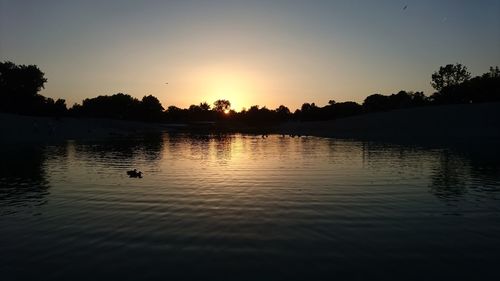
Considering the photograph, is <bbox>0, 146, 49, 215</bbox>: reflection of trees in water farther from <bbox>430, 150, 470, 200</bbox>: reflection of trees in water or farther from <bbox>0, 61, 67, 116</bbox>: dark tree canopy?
<bbox>0, 61, 67, 116</bbox>: dark tree canopy

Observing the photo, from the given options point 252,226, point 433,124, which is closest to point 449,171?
point 252,226

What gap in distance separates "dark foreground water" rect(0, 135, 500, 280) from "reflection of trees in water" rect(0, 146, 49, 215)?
155mm

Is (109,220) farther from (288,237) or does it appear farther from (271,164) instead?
(271,164)

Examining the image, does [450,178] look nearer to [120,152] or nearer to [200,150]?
[200,150]

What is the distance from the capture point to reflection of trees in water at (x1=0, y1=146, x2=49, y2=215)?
891 inches

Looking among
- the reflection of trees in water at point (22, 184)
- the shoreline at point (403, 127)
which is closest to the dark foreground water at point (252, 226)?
the reflection of trees in water at point (22, 184)

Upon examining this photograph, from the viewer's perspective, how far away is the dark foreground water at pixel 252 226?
1269 centimetres

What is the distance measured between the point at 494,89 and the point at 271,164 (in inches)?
4510

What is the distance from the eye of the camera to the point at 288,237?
15.8 m

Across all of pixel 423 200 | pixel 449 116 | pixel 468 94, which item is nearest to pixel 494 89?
pixel 468 94

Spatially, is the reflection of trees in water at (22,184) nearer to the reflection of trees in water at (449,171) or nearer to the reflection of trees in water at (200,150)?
the reflection of trees in water at (200,150)

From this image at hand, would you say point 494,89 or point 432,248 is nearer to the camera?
point 432,248

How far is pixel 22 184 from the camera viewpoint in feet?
95.3

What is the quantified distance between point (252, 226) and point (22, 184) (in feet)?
65.6
